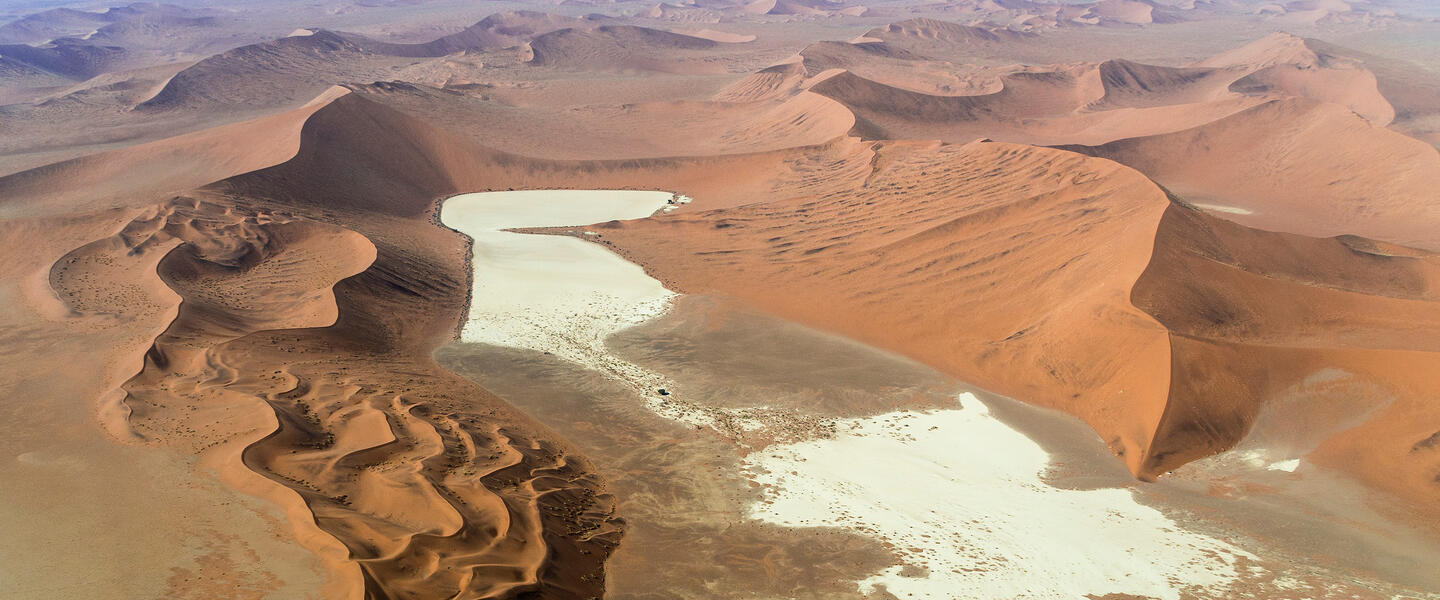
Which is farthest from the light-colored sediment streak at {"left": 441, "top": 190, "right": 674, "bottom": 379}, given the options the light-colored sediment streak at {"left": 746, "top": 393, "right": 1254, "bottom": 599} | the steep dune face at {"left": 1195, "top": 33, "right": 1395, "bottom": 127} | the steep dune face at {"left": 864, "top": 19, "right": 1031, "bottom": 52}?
the steep dune face at {"left": 864, "top": 19, "right": 1031, "bottom": 52}

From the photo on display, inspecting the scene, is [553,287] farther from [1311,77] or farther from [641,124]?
[1311,77]

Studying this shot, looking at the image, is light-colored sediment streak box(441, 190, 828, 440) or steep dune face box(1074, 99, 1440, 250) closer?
light-colored sediment streak box(441, 190, 828, 440)

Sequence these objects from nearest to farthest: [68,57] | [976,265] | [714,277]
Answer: [976,265]
[714,277]
[68,57]

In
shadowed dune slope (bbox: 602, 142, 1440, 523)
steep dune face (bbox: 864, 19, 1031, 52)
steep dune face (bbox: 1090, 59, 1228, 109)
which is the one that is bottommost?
shadowed dune slope (bbox: 602, 142, 1440, 523)

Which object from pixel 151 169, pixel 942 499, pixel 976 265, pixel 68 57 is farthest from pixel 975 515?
pixel 68 57

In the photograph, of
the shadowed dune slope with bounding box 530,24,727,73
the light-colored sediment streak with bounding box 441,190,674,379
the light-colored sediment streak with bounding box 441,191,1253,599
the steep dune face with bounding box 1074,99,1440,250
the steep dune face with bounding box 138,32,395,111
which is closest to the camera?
the light-colored sediment streak with bounding box 441,191,1253,599

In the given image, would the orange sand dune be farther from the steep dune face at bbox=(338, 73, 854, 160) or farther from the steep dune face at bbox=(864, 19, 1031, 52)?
the steep dune face at bbox=(864, 19, 1031, 52)
